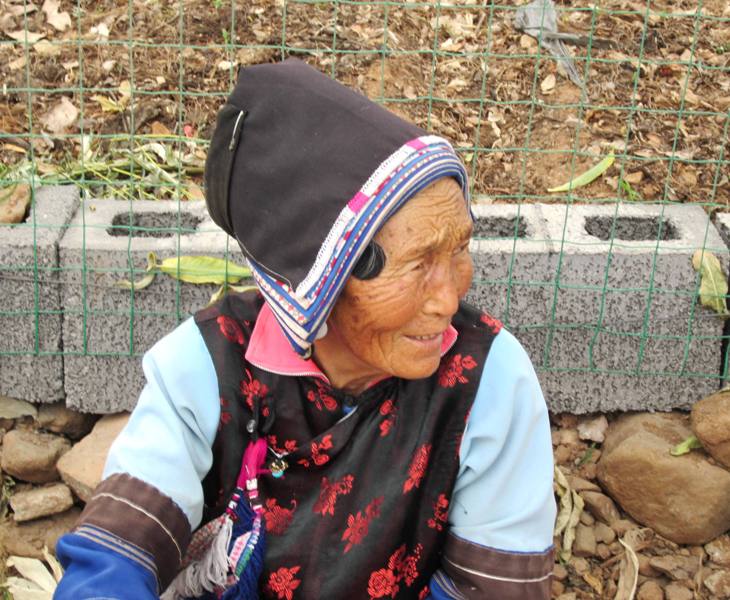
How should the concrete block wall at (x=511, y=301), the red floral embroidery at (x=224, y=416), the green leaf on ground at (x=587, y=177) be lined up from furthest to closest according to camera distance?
the green leaf on ground at (x=587, y=177) < the concrete block wall at (x=511, y=301) < the red floral embroidery at (x=224, y=416)

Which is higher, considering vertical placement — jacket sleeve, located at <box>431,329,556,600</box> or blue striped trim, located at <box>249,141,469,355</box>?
blue striped trim, located at <box>249,141,469,355</box>

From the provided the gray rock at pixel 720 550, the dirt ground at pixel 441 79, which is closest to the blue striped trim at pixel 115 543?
the gray rock at pixel 720 550

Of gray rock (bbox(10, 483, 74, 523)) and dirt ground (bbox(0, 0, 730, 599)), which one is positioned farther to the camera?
dirt ground (bbox(0, 0, 730, 599))

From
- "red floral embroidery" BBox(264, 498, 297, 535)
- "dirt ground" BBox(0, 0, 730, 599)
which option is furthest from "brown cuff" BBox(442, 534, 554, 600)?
"dirt ground" BBox(0, 0, 730, 599)

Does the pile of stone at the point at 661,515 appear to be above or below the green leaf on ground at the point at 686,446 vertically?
below

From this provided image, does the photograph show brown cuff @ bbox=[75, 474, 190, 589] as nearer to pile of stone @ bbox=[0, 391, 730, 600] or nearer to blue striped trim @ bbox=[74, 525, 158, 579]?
blue striped trim @ bbox=[74, 525, 158, 579]

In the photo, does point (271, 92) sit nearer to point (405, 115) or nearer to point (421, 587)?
point (421, 587)

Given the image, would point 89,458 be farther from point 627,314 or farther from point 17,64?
point 17,64

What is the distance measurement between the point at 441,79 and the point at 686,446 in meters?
1.95

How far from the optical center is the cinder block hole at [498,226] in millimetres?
3928

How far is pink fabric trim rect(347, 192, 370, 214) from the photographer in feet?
6.71

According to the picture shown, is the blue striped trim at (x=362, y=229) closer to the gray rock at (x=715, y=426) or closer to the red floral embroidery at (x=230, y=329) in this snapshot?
the red floral embroidery at (x=230, y=329)

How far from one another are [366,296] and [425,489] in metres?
0.57

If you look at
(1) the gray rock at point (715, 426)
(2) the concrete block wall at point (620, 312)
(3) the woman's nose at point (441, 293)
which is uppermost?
(3) the woman's nose at point (441, 293)
